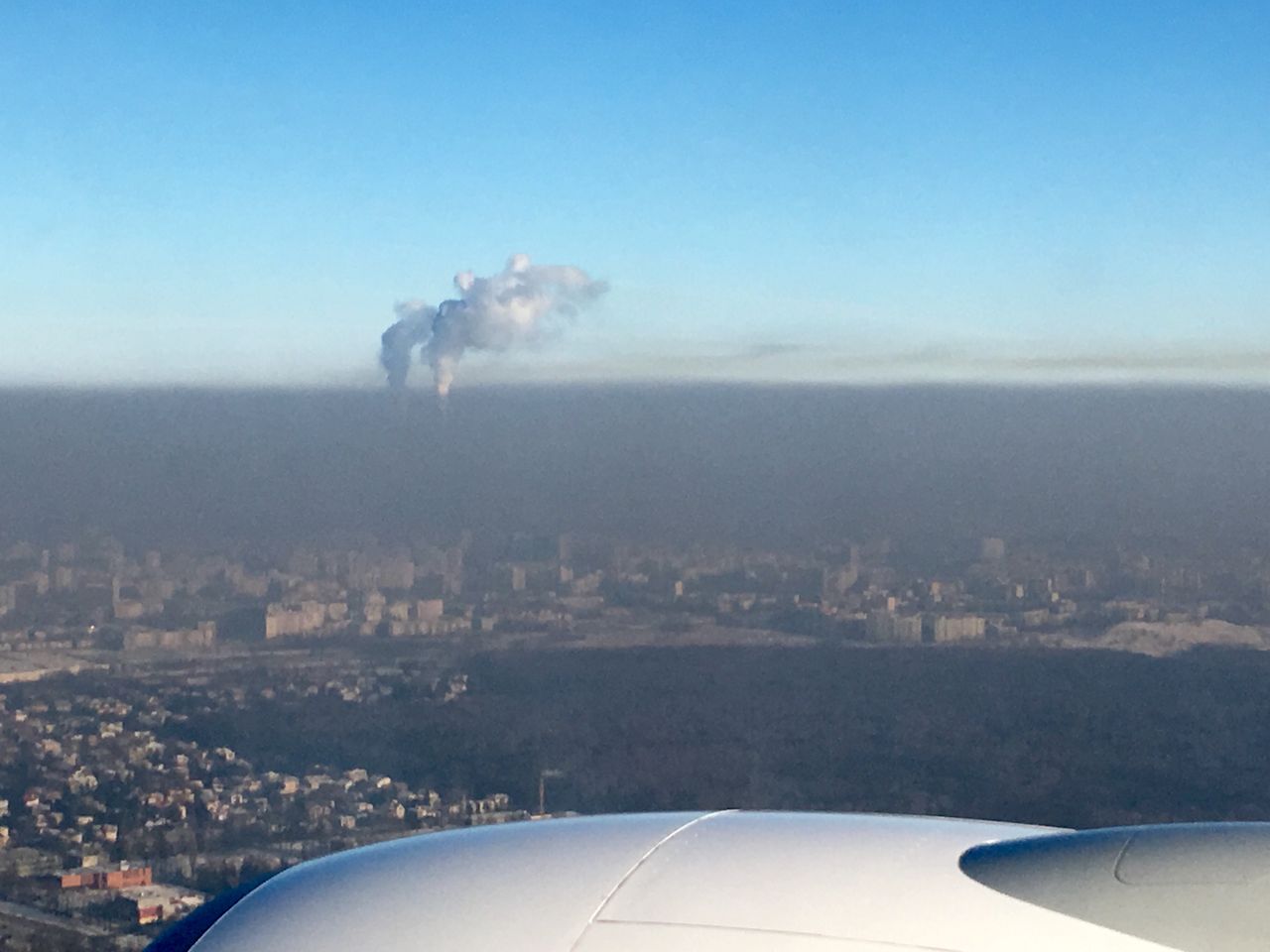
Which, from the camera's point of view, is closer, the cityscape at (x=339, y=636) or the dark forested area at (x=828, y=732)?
the cityscape at (x=339, y=636)

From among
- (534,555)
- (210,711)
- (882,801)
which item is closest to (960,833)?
(882,801)

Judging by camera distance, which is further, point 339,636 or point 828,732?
point 339,636

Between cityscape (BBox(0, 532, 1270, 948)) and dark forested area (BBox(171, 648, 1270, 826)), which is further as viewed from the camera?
dark forested area (BBox(171, 648, 1270, 826))

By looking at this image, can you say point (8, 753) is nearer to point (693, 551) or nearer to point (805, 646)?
point (805, 646)

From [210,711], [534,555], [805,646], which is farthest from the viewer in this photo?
[534,555]
